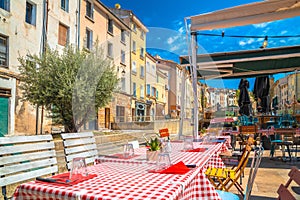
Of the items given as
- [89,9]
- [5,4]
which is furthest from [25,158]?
[89,9]

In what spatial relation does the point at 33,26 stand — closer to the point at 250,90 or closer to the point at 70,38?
the point at 70,38

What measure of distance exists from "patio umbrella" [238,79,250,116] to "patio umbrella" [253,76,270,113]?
13.6 inches

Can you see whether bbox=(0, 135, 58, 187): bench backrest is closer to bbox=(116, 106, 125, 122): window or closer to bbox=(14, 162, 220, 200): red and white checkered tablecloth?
bbox=(14, 162, 220, 200): red and white checkered tablecloth

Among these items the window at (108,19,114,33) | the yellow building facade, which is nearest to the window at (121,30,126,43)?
the yellow building facade

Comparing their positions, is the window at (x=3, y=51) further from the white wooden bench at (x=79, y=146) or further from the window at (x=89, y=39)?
the white wooden bench at (x=79, y=146)

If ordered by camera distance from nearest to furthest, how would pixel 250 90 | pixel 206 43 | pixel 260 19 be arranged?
1. pixel 260 19
2. pixel 206 43
3. pixel 250 90

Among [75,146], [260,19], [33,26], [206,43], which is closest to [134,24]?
[33,26]

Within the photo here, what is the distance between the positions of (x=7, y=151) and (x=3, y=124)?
9594mm

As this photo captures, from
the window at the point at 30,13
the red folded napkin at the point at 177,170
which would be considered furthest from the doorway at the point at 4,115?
the red folded napkin at the point at 177,170

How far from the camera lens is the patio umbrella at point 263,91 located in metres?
7.56

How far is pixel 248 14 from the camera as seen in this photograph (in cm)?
449

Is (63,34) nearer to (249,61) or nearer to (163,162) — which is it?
(249,61)

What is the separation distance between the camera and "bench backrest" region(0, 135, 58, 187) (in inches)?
71.7

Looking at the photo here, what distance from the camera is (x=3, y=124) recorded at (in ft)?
33.3
